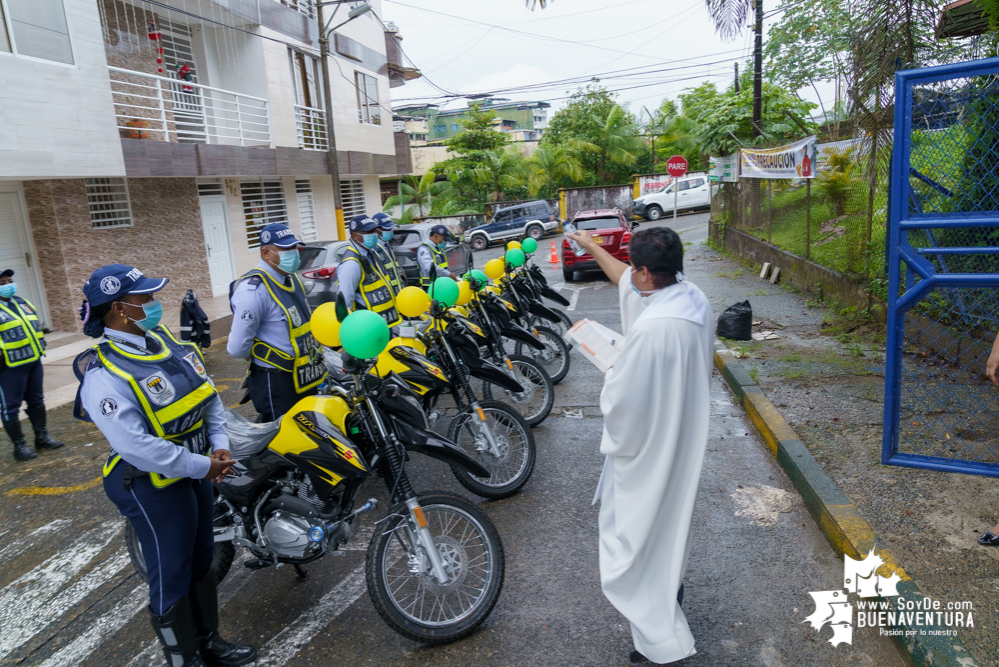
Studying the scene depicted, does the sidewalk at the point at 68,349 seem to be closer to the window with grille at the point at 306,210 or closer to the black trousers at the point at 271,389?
the black trousers at the point at 271,389

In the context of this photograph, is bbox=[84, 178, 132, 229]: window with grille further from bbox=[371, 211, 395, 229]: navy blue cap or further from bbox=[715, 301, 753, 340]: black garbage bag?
bbox=[715, 301, 753, 340]: black garbage bag

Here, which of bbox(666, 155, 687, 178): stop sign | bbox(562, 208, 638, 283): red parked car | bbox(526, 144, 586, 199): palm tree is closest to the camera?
bbox(562, 208, 638, 283): red parked car

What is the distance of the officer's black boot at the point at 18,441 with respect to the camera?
593 centimetres

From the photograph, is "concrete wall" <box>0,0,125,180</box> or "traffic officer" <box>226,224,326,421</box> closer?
"traffic officer" <box>226,224,326,421</box>

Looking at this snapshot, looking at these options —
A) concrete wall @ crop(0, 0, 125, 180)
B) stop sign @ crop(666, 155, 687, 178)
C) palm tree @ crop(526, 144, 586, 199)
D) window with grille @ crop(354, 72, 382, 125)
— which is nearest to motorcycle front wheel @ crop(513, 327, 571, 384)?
concrete wall @ crop(0, 0, 125, 180)

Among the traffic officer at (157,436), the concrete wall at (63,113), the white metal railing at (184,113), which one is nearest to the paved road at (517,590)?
the traffic officer at (157,436)

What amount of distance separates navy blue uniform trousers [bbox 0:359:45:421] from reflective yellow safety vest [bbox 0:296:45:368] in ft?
0.25

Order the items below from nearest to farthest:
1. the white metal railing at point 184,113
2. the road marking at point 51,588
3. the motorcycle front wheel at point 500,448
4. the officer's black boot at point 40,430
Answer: the road marking at point 51,588 < the motorcycle front wheel at point 500,448 < the officer's black boot at point 40,430 < the white metal railing at point 184,113

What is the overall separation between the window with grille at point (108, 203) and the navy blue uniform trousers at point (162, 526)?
1131 cm

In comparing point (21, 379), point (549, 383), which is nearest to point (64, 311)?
point (21, 379)

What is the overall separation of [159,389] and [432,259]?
504cm

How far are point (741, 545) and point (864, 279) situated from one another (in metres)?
6.00

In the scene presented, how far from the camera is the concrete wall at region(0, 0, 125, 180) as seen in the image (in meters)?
9.61

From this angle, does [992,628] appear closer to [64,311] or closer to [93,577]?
[93,577]
